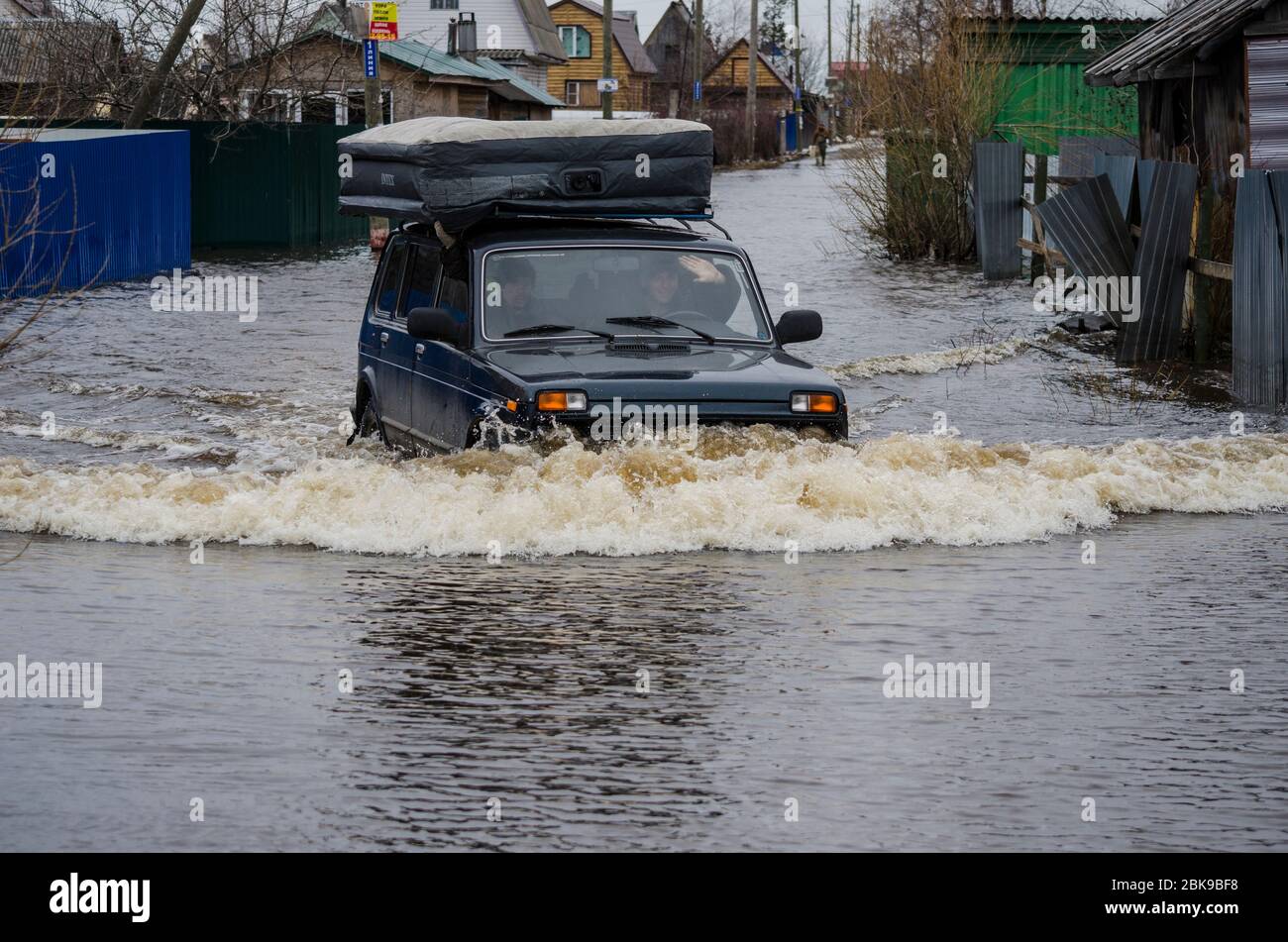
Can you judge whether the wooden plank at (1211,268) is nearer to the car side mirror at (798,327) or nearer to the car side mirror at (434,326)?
the car side mirror at (798,327)

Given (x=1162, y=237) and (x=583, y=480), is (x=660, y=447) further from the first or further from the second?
(x=1162, y=237)

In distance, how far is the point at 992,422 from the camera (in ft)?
51.4

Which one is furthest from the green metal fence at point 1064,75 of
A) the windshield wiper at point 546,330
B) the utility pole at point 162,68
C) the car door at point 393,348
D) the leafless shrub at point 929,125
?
the windshield wiper at point 546,330

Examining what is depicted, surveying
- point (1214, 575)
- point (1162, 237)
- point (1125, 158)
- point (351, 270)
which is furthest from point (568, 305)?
point (351, 270)

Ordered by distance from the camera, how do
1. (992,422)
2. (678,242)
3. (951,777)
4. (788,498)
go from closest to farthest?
(951,777), (788,498), (678,242), (992,422)

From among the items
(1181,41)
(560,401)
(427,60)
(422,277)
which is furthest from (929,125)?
(427,60)

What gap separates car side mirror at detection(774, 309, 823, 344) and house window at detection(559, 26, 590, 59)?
98.7m

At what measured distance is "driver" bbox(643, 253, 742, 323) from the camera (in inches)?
424

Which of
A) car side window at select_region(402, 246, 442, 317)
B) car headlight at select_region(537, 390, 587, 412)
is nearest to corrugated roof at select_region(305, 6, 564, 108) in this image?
car side window at select_region(402, 246, 442, 317)

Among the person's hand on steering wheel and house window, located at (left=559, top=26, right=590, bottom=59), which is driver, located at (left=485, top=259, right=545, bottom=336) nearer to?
the person's hand on steering wheel

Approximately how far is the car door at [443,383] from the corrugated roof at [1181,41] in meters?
14.0

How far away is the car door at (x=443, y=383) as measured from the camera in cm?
1040

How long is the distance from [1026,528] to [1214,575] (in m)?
1.33
